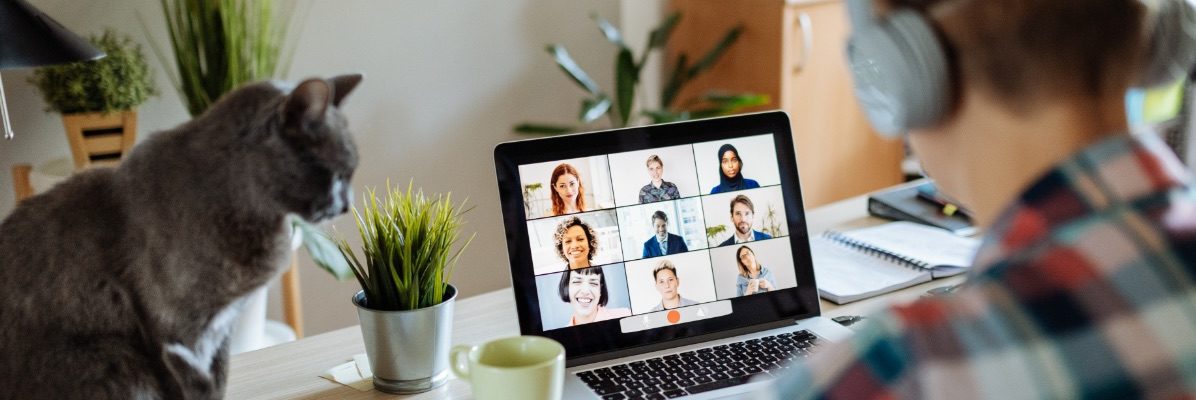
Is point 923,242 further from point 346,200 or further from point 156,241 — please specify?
point 156,241

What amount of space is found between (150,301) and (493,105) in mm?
2188

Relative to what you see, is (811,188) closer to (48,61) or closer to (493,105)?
(493,105)

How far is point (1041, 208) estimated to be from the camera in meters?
0.60

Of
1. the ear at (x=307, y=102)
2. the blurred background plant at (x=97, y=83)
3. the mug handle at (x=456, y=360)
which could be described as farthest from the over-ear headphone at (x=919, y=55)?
the blurred background plant at (x=97, y=83)

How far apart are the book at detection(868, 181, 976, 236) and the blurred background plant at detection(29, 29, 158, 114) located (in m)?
1.45

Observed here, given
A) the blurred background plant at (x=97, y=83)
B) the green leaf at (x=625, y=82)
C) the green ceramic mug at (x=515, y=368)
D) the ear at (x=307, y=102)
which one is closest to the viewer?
the ear at (x=307, y=102)

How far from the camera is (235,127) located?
81 centimetres

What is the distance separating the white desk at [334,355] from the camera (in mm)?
1185

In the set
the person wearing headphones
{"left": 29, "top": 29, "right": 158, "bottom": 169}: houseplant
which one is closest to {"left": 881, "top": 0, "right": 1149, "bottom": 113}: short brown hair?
the person wearing headphones

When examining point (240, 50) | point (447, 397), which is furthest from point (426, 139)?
point (447, 397)

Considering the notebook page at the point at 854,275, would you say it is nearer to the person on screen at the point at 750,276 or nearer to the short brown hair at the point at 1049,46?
the person on screen at the point at 750,276

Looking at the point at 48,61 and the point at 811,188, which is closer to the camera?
the point at 48,61

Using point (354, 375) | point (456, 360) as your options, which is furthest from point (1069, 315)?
point (354, 375)

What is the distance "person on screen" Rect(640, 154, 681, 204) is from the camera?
1.27 m
